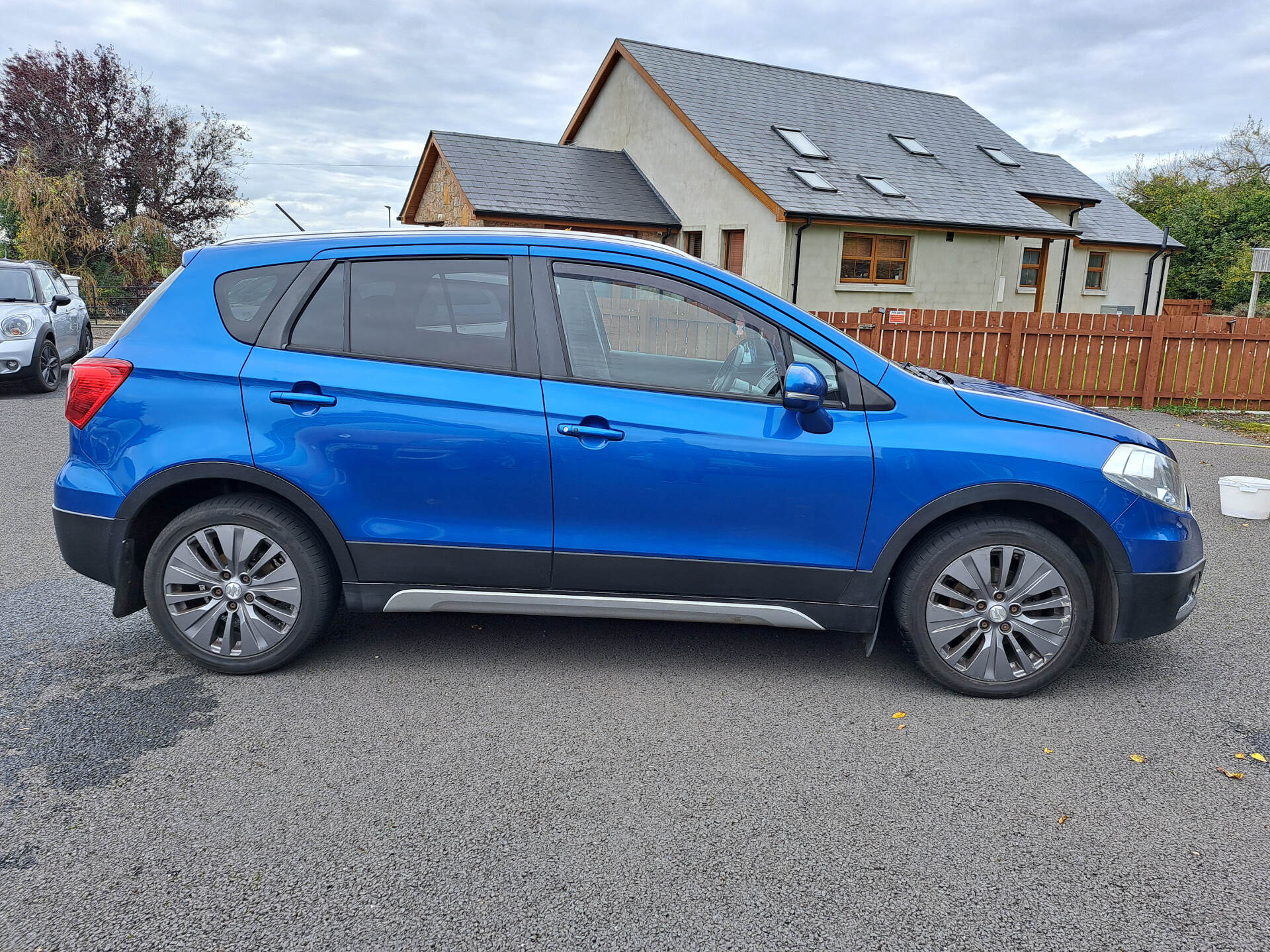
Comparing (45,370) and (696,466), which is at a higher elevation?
(696,466)

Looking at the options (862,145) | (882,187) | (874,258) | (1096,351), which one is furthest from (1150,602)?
(862,145)

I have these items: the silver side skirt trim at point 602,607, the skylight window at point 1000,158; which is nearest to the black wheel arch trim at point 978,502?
the silver side skirt trim at point 602,607

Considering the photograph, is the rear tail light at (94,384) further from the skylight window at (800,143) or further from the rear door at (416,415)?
the skylight window at (800,143)

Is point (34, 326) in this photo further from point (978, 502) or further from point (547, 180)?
point (978, 502)

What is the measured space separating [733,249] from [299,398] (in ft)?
65.5

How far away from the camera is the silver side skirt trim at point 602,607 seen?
387cm

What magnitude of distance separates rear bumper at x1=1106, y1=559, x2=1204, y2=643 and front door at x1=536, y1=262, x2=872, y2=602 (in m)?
1.11

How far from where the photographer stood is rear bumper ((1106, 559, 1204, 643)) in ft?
12.6

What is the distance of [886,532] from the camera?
150 inches

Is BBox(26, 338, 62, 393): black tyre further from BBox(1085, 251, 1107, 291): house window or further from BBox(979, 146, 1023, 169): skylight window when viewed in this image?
BBox(1085, 251, 1107, 291): house window

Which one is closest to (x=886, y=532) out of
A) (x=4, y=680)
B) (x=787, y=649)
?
(x=787, y=649)

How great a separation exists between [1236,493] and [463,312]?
6.36 metres

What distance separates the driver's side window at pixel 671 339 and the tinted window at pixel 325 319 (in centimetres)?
90

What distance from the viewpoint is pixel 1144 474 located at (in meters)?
3.84
